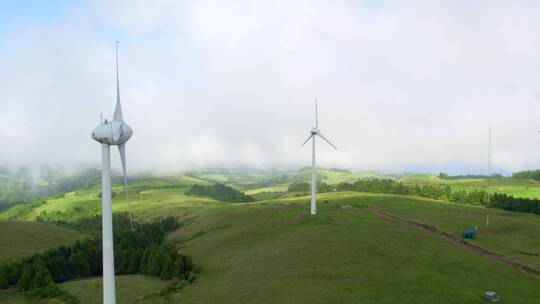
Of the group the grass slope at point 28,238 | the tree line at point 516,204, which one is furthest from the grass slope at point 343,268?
the tree line at point 516,204

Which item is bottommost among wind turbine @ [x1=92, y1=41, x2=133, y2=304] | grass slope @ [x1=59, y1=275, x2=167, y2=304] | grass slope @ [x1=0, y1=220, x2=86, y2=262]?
grass slope @ [x1=0, y1=220, x2=86, y2=262]

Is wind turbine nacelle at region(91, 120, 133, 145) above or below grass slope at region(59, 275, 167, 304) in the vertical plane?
above

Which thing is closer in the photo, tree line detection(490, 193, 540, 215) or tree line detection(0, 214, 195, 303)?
tree line detection(0, 214, 195, 303)

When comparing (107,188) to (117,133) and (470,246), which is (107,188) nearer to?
(117,133)

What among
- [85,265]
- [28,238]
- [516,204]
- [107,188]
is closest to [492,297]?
[107,188]

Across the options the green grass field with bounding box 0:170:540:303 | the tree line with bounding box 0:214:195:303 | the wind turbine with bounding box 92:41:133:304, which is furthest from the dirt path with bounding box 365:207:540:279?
the wind turbine with bounding box 92:41:133:304

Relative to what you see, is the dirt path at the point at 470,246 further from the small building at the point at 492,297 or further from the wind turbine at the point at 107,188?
the wind turbine at the point at 107,188

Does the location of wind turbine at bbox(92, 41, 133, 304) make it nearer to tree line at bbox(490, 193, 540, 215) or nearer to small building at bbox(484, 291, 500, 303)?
small building at bbox(484, 291, 500, 303)
